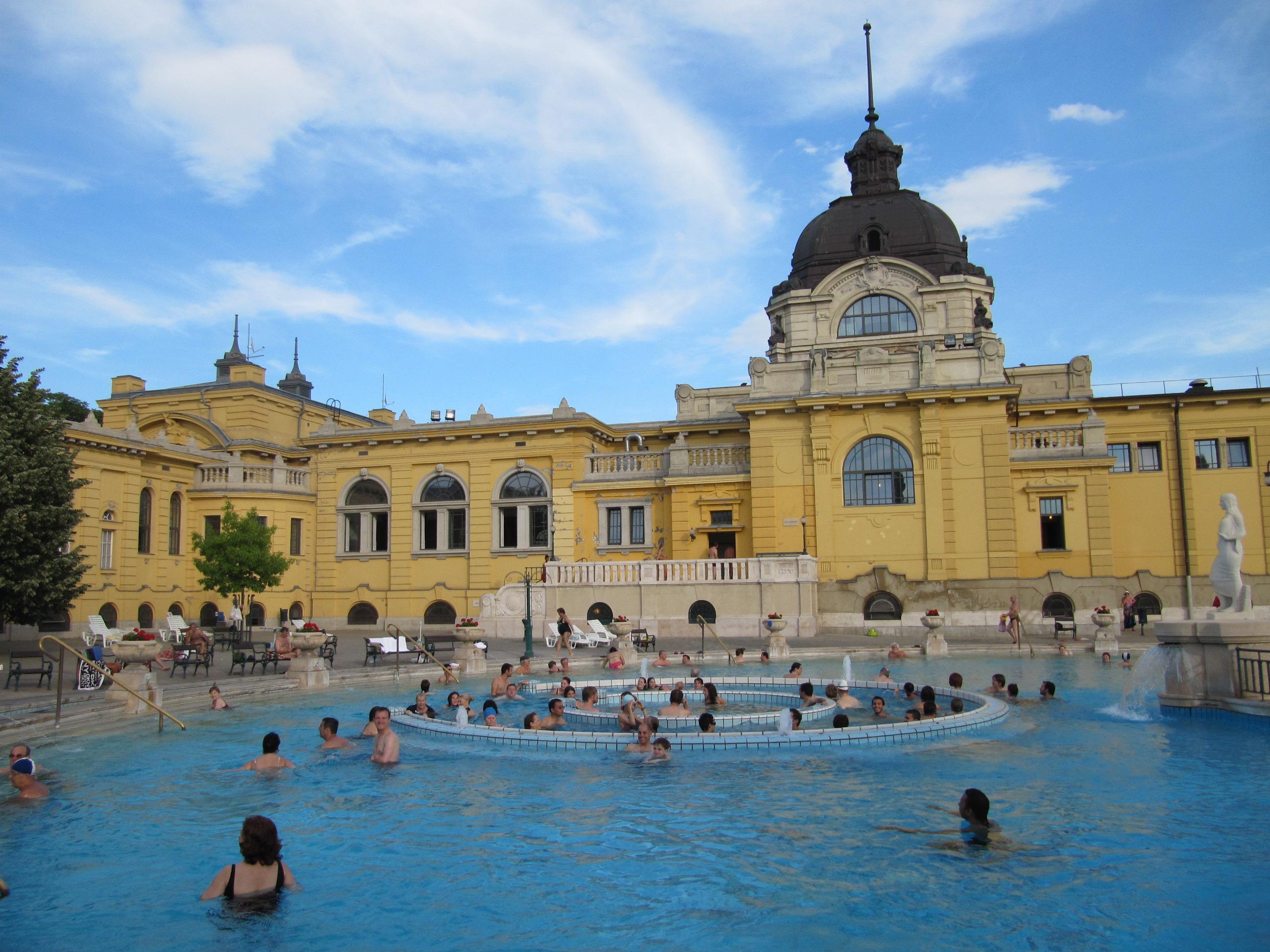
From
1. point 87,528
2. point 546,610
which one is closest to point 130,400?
point 87,528

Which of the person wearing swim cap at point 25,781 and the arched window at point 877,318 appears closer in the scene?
the person wearing swim cap at point 25,781

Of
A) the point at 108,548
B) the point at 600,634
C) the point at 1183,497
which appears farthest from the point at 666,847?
the point at 1183,497

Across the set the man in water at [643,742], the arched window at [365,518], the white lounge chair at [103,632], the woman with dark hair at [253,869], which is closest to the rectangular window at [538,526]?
the arched window at [365,518]

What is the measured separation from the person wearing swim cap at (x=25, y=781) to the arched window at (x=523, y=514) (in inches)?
1040

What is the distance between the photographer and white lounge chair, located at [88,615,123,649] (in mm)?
23219

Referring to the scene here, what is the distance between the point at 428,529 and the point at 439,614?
3.52 metres

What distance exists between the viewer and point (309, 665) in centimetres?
1927

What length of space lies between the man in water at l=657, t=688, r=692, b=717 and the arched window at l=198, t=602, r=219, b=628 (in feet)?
88.7

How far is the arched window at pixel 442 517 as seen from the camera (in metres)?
38.1

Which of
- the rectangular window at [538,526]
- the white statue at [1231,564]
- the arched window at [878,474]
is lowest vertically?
the white statue at [1231,564]

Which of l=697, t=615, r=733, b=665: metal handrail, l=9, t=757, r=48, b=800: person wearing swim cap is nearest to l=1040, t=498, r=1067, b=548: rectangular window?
l=697, t=615, r=733, b=665: metal handrail

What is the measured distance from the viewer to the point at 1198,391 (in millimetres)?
35000

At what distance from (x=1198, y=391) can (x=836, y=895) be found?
34.2m

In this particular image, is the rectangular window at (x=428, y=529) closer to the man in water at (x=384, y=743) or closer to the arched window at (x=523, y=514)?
the arched window at (x=523, y=514)
